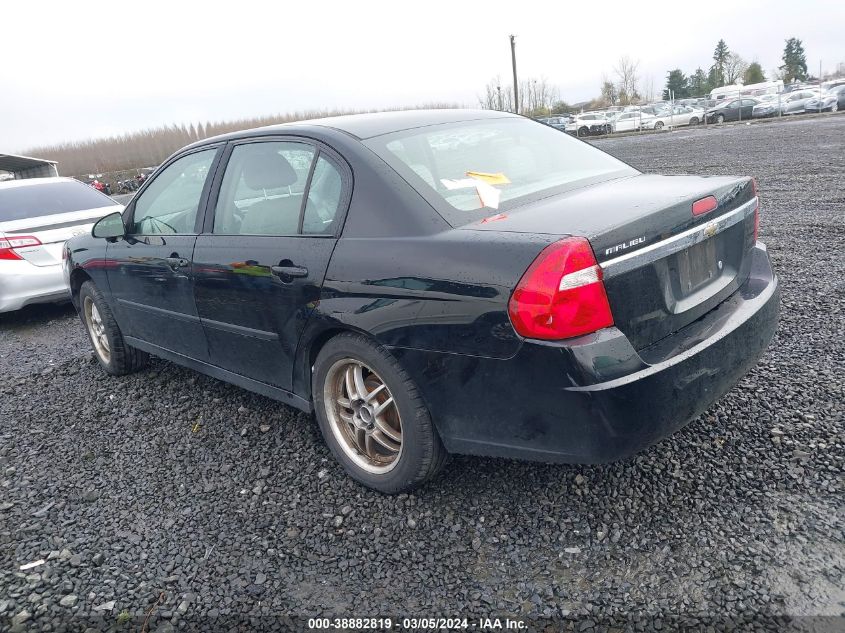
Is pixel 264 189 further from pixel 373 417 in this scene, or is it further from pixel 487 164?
pixel 373 417

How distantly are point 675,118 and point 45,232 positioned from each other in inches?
1517

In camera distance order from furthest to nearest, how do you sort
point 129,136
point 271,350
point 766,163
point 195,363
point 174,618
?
1. point 129,136
2. point 766,163
3. point 195,363
4. point 271,350
5. point 174,618

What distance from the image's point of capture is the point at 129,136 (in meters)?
74.6

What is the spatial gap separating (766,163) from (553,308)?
44.5 ft

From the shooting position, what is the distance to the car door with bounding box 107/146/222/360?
3.70 m

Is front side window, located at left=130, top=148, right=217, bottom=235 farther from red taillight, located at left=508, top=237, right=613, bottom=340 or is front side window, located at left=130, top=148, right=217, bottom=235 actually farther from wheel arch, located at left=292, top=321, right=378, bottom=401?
red taillight, located at left=508, top=237, right=613, bottom=340

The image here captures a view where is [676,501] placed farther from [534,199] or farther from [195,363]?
[195,363]

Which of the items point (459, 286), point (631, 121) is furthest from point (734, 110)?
point (459, 286)

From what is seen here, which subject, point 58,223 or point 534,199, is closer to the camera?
point 534,199

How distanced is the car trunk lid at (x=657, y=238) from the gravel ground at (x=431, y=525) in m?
0.75

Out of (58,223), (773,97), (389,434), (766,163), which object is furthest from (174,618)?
(773,97)

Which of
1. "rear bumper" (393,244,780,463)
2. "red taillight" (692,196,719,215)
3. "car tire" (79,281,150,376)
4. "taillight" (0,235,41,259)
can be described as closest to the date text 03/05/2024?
"rear bumper" (393,244,780,463)

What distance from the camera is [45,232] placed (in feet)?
21.8

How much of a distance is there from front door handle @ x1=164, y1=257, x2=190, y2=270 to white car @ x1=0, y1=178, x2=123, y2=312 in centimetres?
341
